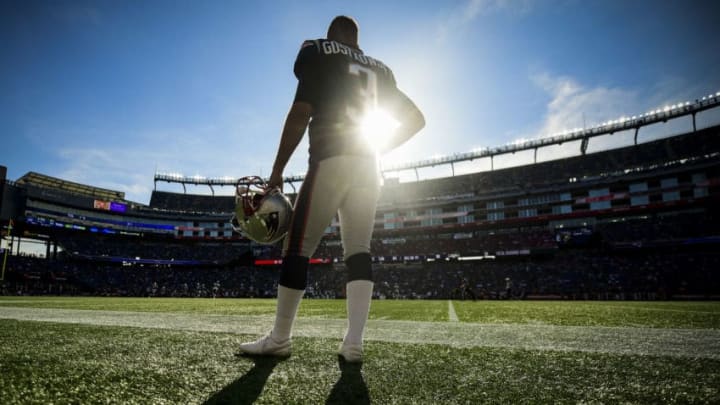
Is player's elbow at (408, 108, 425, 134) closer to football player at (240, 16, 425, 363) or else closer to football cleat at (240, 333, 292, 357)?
football player at (240, 16, 425, 363)

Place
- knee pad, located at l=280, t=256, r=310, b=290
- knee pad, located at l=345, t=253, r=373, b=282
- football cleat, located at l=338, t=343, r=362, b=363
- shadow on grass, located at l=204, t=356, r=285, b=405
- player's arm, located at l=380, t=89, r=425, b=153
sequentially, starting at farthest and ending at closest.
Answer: player's arm, located at l=380, t=89, r=425, b=153 < knee pad, located at l=345, t=253, r=373, b=282 < knee pad, located at l=280, t=256, r=310, b=290 < football cleat, located at l=338, t=343, r=362, b=363 < shadow on grass, located at l=204, t=356, r=285, b=405

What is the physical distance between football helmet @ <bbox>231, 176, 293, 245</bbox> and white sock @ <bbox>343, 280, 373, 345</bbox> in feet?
1.89

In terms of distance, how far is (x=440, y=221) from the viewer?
164ft

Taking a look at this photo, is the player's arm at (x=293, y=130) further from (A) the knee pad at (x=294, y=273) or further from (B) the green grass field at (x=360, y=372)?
(B) the green grass field at (x=360, y=372)

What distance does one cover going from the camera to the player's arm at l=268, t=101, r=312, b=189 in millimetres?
2322

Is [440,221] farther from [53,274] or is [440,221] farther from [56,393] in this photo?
[56,393]

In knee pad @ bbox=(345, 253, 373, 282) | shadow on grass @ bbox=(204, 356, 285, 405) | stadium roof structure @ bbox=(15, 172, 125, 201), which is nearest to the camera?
shadow on grass @ bbox=(204, 356, 285, 405)

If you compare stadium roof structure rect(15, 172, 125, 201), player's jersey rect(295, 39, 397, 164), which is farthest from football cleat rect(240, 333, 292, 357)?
stadium roof structure rect(15, 172, 125, 201)

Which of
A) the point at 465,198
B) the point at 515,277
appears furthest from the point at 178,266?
the point at 515,277

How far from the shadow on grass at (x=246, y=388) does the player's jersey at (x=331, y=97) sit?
119cm

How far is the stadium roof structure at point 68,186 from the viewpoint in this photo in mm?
49031

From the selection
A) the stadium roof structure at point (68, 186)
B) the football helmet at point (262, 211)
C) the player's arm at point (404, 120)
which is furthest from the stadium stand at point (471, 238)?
the football helmet at point (262, 211)

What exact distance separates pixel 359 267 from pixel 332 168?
618 millimetres

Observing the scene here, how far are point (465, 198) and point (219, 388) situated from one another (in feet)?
161
